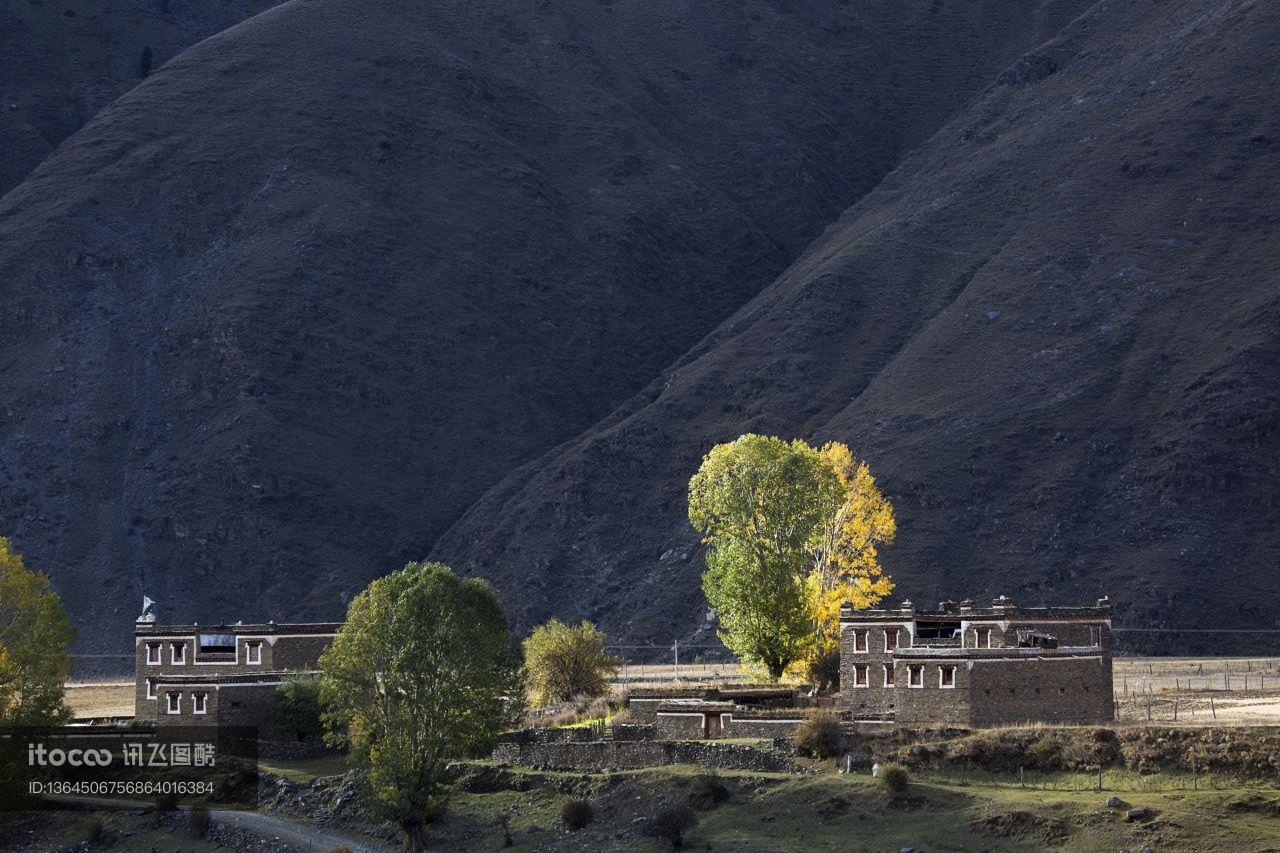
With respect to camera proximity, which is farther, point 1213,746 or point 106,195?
point 106,195

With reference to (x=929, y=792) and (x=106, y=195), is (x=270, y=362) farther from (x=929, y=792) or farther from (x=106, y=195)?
(x=929, y=792)

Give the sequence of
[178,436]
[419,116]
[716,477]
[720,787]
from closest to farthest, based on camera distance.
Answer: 1. [720,787]
2. [716,477]
3. [178,436]
4. [419,116]

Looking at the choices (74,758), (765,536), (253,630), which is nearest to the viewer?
(74,758)

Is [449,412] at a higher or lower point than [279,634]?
higher

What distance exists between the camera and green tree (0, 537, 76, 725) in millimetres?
81562

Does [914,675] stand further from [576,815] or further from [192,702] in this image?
[192,702]

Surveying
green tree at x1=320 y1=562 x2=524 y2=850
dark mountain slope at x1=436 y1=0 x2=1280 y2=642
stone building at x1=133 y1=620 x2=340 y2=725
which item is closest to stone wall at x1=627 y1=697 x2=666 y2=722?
green tree at x1=320 y1=562 x2=524 y2=850

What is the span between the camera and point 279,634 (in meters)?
91.2

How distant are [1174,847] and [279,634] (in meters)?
45.2

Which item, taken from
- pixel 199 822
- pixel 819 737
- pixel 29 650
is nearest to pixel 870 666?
pixel 819 737

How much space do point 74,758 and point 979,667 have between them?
120ft

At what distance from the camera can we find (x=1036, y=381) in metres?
135

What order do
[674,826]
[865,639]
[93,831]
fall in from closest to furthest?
[674,826], [93,831], [865,639]

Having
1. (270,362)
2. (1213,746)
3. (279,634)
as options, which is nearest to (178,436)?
(270,362)
